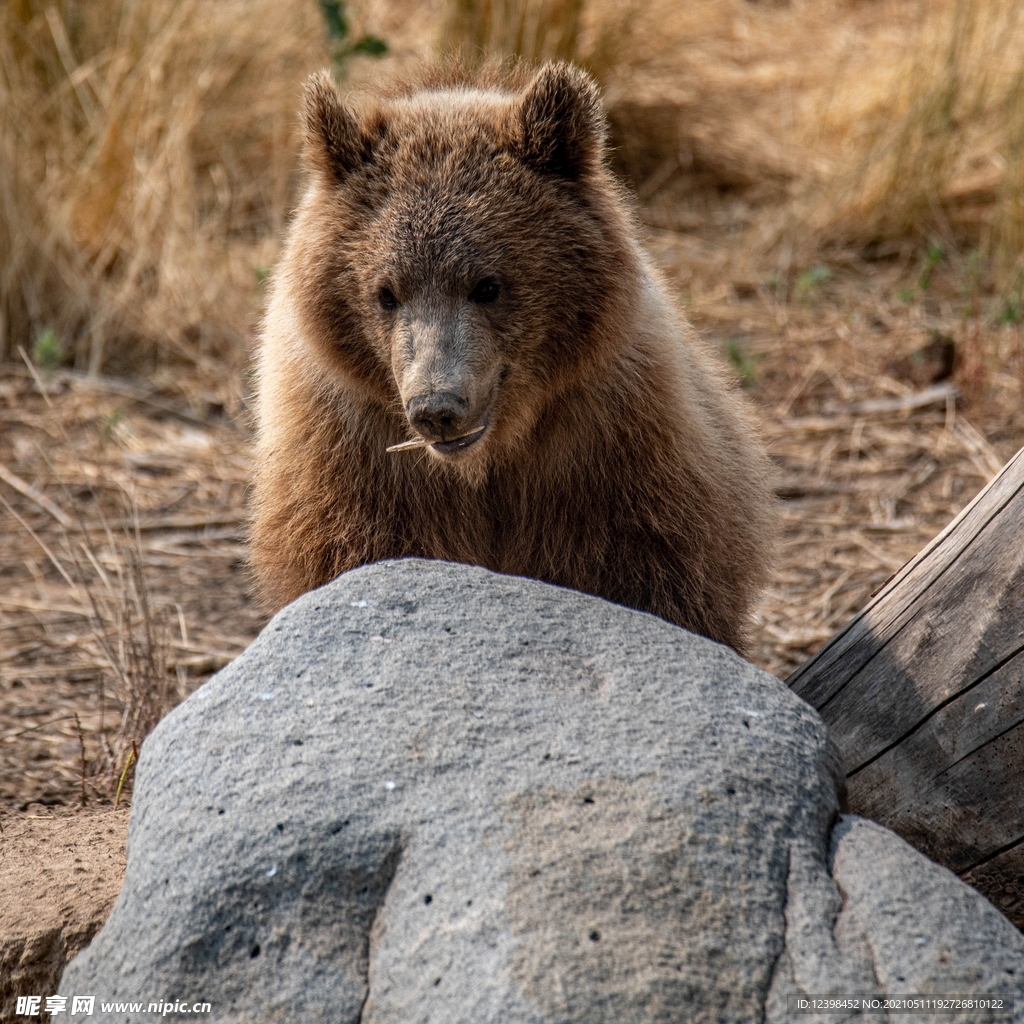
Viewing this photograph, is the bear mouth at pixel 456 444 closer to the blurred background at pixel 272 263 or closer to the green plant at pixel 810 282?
the blurred background at pixel 272 263

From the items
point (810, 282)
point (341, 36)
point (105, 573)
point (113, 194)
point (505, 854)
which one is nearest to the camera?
point (505, 854)

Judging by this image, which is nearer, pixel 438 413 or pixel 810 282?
pixel 438 413

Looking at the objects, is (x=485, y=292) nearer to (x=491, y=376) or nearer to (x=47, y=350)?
(x=491, y=376)

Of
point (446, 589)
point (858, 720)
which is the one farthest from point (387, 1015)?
point (858, 720)

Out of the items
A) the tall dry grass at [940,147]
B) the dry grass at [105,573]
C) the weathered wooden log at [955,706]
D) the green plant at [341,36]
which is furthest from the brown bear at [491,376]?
the tall dry grass at [940,147]

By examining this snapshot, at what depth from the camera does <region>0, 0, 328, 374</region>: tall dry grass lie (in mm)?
7391

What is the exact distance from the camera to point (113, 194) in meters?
7.95

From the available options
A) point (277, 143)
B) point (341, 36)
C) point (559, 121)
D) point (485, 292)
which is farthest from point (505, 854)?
point (277, 143)

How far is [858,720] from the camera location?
3.35 meters

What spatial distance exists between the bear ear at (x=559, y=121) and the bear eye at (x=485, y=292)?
1.24 feet

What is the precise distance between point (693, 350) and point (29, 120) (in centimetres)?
536

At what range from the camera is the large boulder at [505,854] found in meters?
2.22

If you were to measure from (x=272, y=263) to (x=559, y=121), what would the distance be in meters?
4.92

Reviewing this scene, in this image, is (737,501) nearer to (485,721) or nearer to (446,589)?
(446,589)
